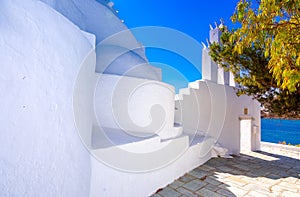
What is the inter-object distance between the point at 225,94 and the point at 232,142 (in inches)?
127

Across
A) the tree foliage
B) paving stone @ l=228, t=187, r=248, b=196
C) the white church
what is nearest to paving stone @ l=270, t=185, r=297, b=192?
paving stone @ l=228, t=187, r=248, b=196

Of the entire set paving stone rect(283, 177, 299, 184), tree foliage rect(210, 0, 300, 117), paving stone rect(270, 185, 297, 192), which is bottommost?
paving stone rect(283, 177, 299, 184)

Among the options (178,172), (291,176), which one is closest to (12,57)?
(178,172)

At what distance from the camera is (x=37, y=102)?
206cm

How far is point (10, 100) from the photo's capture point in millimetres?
1785

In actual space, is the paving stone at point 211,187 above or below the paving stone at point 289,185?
above

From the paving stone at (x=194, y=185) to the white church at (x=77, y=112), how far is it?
571mm

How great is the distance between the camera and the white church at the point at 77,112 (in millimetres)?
1835

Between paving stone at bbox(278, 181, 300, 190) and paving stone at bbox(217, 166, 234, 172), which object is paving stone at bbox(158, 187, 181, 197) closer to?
paving stone at bbox(217, 166, 234, 172)

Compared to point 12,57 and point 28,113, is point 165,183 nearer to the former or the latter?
point 28,113

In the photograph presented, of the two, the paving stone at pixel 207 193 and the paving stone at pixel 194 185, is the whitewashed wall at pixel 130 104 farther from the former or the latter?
the paving stone at pixel 207 193

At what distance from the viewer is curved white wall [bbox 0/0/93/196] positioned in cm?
176

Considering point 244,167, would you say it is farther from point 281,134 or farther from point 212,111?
point 281,134

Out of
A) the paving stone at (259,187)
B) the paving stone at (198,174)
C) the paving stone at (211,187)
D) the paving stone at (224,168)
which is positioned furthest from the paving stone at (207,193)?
the paving stone at (224,168)
